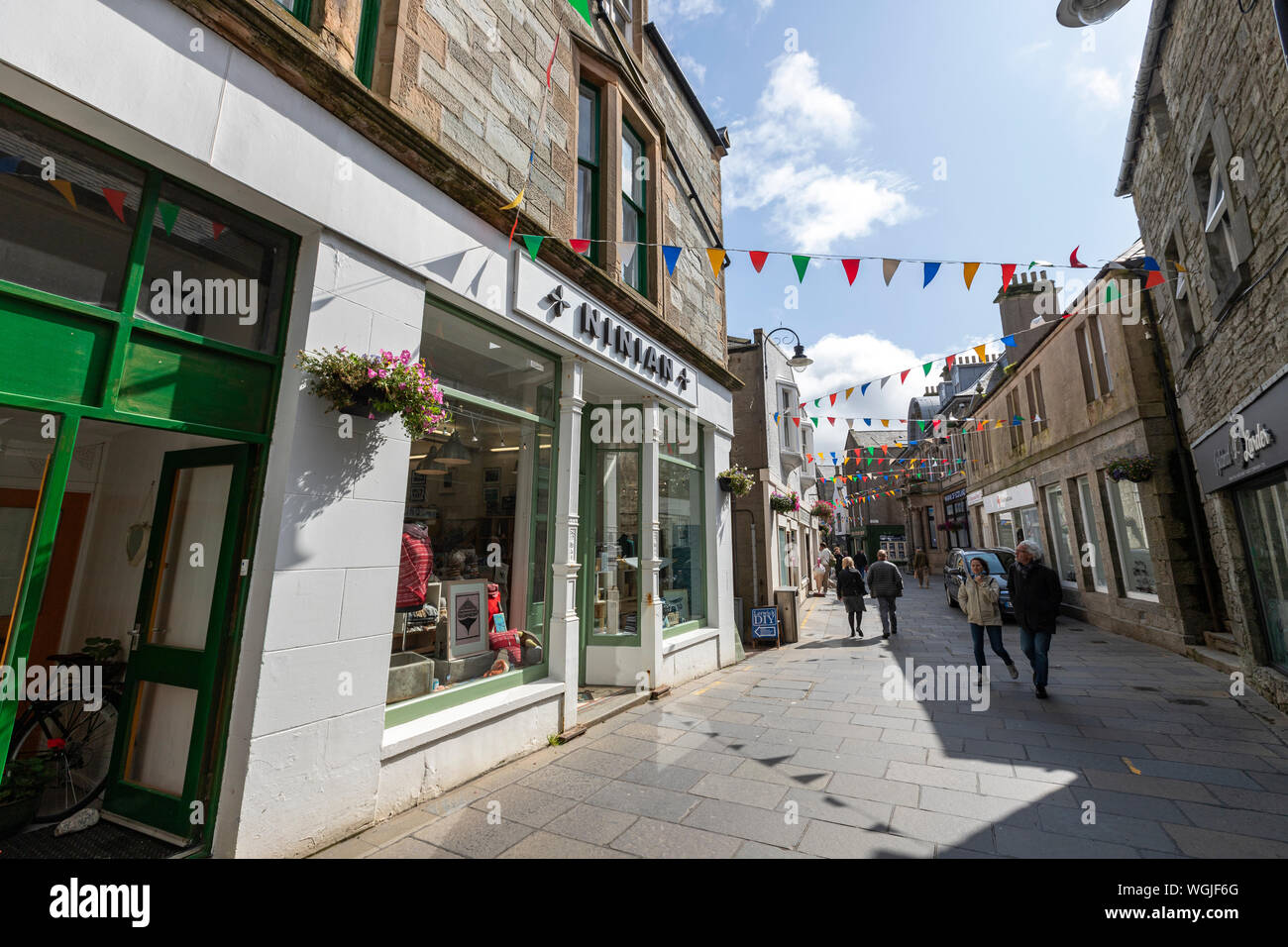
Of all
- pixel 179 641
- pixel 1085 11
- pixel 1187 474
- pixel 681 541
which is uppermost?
pixel 1085 11

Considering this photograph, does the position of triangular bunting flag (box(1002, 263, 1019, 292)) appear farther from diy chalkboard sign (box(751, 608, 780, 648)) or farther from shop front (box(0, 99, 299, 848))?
diy chalkboard sign (box(751, 608, 780, 648))

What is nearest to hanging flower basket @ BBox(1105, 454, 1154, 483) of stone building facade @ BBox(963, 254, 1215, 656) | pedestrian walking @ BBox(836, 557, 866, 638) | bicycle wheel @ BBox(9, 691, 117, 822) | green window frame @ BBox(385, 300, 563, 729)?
stone building facade @ BBox(963, 254, 1215, 656)

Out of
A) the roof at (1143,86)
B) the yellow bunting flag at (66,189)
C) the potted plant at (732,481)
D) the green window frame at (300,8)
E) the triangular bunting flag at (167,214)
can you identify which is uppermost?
the roof at (1143,86)

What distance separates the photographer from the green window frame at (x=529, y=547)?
4234mm

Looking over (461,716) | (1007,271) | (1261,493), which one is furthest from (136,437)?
(1261,493)

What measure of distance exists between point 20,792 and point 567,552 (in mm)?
4009

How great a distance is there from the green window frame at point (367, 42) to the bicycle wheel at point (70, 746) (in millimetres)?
5055

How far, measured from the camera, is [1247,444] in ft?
18.8

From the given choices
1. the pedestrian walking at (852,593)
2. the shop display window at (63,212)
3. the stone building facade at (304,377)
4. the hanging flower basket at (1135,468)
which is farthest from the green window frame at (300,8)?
the hanging flower basket at (1135,468)

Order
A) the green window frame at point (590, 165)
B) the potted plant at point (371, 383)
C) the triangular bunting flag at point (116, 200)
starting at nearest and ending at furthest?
the triangular bunting flag at point (116, 200) → the potted plant at point (371, 383) → the green window frame at point (590, 165)

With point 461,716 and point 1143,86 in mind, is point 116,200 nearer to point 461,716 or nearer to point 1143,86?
point 461,716

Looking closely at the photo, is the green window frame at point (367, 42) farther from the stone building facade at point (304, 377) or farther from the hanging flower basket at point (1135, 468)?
the hanging flower basket at point (1135, 468)
